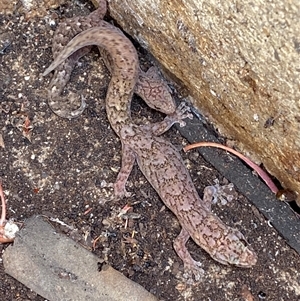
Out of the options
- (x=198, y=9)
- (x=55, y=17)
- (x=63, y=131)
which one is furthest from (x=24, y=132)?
(x=198, y=9)

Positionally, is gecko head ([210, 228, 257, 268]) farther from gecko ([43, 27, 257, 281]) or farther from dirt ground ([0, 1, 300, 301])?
dirt ground ([0, 1, 300, 301])

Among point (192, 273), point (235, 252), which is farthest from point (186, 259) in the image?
point (235, 252)

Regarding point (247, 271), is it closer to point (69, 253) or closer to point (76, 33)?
point (69, 253)

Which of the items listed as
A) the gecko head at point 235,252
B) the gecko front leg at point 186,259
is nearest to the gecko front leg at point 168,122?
the gecko front leg at point 186,259

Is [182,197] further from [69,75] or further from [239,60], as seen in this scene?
[69,75]

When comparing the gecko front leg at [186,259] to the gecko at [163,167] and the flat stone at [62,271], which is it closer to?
the gecko at [163,167]

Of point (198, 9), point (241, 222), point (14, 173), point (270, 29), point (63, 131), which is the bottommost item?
point (14, 173)

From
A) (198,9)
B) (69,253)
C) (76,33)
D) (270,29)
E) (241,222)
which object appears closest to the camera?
(270,29)

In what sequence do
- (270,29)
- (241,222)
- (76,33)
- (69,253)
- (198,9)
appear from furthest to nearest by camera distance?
(76,33) → (241,222) → (69,253) → (198,9) → (270,29)
